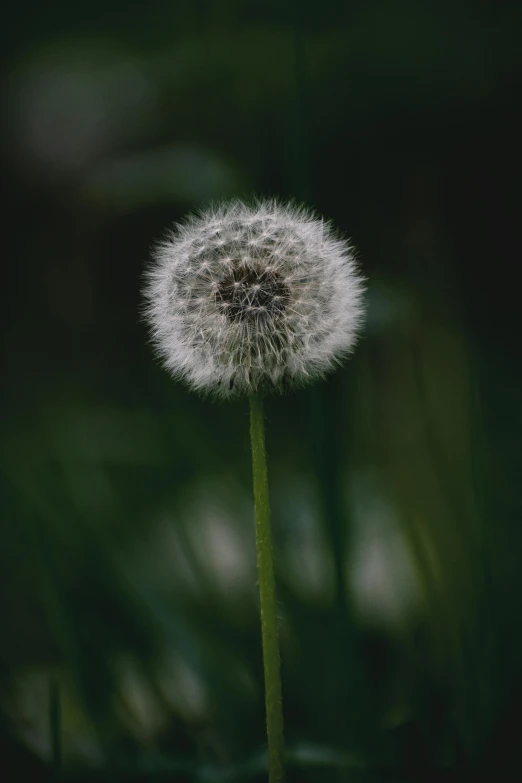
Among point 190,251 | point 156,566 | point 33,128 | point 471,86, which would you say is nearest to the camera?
point 190,251

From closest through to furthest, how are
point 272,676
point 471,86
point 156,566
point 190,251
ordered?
1. point 272,676
2. point 190,251
3. point 156,566
4. point 471,86

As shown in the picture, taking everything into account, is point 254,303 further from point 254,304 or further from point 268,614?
point 268,614

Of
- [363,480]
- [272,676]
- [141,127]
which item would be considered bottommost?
[272,676]

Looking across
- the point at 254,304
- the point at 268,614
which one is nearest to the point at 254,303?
the point at 254,304

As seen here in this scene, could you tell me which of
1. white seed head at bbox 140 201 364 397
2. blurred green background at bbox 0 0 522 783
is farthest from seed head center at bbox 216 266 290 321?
blurred green background at bbox 0 0 522 783

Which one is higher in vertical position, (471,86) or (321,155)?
(471,86)

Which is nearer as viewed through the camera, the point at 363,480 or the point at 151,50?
the point at 363,480

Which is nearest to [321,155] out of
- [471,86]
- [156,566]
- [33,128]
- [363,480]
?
[471,86]

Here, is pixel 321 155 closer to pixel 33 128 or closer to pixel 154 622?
pixel 33 128
